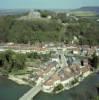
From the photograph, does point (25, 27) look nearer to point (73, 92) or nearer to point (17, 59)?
point (17, 59)

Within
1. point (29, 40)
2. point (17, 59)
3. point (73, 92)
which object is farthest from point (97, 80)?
point (29, 40)

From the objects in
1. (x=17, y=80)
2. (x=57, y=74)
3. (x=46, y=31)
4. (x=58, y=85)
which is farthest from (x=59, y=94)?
(x=46, y=31)

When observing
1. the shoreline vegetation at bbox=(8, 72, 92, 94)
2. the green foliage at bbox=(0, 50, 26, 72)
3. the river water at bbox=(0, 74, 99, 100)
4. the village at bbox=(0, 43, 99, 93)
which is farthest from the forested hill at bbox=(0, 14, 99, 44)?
the river water at bbox=(0, 74, 99, 100)

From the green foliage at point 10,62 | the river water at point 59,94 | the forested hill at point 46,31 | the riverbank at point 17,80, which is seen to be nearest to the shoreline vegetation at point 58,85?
the riverbank at point 17,80

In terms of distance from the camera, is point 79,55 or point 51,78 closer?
point 51,78

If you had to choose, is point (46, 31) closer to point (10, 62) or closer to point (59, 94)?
point (10, 62)
